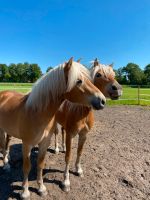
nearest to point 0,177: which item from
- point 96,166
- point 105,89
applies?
point 96,166

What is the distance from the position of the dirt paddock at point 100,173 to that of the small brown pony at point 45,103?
1.35ft

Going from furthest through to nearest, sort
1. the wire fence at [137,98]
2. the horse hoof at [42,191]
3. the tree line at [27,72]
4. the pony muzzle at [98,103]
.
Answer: the tree line at [27,72]
the wire fence at [137,98]
the horse hoof at [42,191]
the pony muzzle at [98,103]

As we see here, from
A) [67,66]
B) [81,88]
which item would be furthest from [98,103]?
[67,66]

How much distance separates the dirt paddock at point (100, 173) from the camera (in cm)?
358

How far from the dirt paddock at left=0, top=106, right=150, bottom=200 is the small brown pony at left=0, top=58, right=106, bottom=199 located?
0.41 meters

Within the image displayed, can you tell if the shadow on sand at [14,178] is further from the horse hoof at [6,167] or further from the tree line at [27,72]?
the tree line at [27,72]

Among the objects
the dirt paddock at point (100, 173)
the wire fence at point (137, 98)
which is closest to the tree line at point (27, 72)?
the wire fence at point (137, 98)

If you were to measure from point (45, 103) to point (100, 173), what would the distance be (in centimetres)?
189

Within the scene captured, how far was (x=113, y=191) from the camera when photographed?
369 cm

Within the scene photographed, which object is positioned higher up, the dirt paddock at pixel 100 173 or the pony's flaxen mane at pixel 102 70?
the pony's flaxen mane at pixel 102 70

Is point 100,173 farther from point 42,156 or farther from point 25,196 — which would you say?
point 25,196

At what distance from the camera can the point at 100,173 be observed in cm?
415

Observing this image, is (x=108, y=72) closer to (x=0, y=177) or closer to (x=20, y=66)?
(x=0, y=177)

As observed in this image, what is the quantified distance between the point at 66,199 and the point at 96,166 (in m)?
1.13
